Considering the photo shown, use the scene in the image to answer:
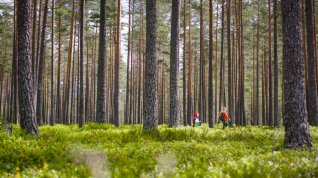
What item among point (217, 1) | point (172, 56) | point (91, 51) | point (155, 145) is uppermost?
point (217, 1)

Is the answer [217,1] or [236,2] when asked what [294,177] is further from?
[217,1]

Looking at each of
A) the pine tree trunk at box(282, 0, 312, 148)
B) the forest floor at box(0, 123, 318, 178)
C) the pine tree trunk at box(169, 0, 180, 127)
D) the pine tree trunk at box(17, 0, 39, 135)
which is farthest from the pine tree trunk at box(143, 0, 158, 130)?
the pine tree trunk at box(282, 0, 312, 148)

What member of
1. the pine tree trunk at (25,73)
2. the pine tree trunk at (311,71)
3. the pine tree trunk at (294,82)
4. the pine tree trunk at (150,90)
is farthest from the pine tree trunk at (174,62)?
the pine tree trunk at (294,82)

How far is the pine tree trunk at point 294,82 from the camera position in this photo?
8.35m

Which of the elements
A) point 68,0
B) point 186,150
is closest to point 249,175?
point 186,150

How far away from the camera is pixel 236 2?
27.9 metres

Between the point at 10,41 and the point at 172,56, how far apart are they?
34.0 m

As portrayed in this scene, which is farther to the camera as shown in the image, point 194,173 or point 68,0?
point 68,0

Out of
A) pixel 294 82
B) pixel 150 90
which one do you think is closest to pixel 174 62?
pixel 150 90

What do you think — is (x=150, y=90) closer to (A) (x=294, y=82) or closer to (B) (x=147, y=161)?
(A) (x=294, y=82)

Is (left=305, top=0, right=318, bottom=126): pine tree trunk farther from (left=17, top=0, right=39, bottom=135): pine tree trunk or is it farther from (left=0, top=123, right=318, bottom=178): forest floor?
(left=17, top=0, right=39, bottom=135): pine tree trunk

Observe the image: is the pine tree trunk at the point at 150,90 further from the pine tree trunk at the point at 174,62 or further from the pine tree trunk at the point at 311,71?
the pine tree trunk at the point at 311,71

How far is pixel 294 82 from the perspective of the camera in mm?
8352

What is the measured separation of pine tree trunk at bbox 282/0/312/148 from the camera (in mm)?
8352
